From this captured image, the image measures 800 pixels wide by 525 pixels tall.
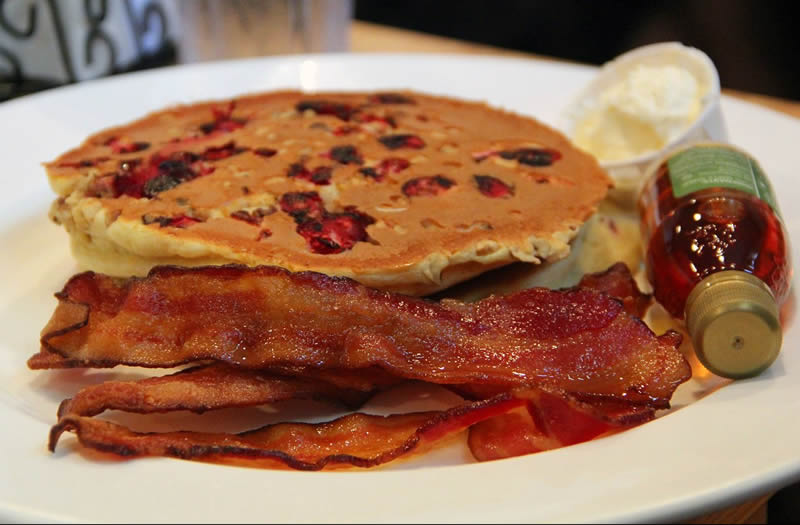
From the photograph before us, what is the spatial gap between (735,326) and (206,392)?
88cm

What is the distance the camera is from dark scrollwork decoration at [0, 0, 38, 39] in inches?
111

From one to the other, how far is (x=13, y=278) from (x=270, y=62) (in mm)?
1360

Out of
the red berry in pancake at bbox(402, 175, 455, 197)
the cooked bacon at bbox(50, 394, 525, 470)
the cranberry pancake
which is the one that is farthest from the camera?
the red berry in pancake at bbox(402, 175, 455, 197)

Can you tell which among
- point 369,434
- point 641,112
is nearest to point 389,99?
point 641,112

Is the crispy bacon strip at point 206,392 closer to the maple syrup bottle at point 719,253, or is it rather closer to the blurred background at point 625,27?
the maple syrup bottle at point 719,253

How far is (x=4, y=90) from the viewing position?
2.96 m

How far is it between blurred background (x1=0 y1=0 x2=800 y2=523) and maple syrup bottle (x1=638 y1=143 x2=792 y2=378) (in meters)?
0.59

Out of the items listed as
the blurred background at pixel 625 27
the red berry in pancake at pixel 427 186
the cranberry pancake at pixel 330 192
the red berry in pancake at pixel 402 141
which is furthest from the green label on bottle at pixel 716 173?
the blurred background at pixel 625 27

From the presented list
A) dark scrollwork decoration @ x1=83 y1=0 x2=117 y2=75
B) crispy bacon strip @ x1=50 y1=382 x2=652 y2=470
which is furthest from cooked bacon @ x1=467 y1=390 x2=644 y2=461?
dark scrollwork decoration @ x1=83 y1=0 x2=117 y2=75

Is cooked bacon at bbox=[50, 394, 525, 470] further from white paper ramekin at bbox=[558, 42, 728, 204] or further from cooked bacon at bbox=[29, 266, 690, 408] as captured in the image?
white paper ramekin at bbox=[558, 42, 728, 204]

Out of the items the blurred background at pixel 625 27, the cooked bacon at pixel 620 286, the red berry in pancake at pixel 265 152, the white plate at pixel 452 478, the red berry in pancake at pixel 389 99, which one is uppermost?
the white plate at pixel 452 478

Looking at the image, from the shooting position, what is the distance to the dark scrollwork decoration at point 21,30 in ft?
9.22

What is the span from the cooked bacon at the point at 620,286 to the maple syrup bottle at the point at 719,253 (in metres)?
0.05

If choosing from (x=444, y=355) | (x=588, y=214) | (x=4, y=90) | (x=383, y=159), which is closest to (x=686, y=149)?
(x=588, y=214)
